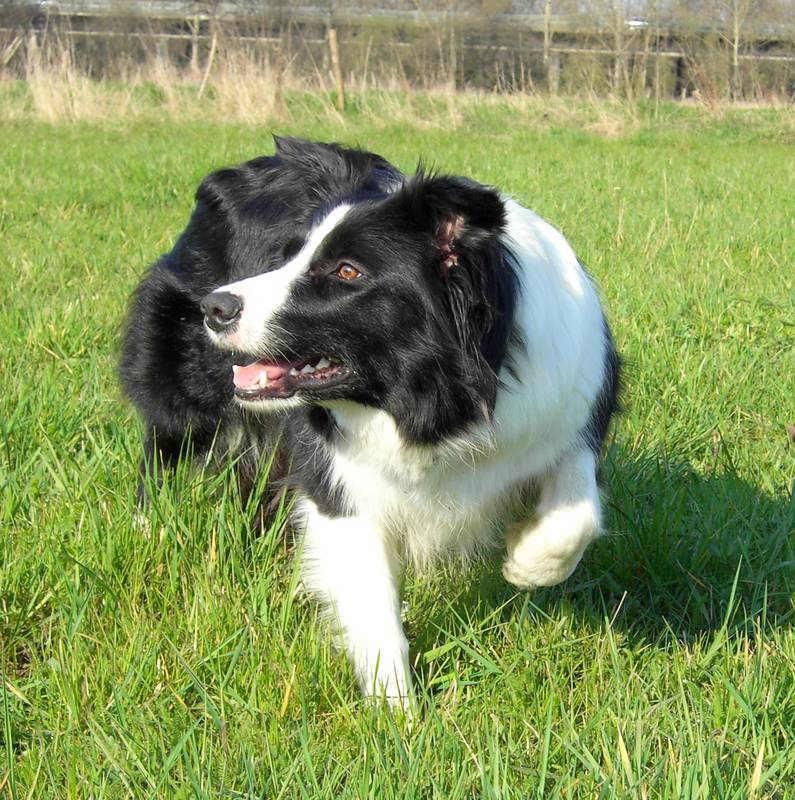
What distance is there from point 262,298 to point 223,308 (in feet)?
0.29

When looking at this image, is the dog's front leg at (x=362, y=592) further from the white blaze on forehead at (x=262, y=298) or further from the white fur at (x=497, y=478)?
the white blaze on forehead at (x=262, y=298)

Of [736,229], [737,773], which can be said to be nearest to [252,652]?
[737,773]

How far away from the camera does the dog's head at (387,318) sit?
214 cm

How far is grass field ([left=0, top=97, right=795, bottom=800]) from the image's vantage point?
6.03ft

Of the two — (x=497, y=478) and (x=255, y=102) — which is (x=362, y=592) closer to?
(x=497, y=478)

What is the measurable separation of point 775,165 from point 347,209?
10.1 metres

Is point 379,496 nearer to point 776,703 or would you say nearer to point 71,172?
point 776,703

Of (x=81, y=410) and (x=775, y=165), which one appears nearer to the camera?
(x=81, y=410)

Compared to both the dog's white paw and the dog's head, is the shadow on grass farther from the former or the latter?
the dog's head

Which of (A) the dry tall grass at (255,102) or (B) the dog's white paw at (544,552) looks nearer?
(B) the dog's white paw at (544,552)

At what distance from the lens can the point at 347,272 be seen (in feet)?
7.31

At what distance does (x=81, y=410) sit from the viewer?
11.7ft

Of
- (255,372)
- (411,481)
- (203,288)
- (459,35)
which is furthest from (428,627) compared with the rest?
(459,35)

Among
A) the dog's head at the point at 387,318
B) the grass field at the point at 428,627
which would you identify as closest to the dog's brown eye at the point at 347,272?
the dog's head at the point at 387,318
